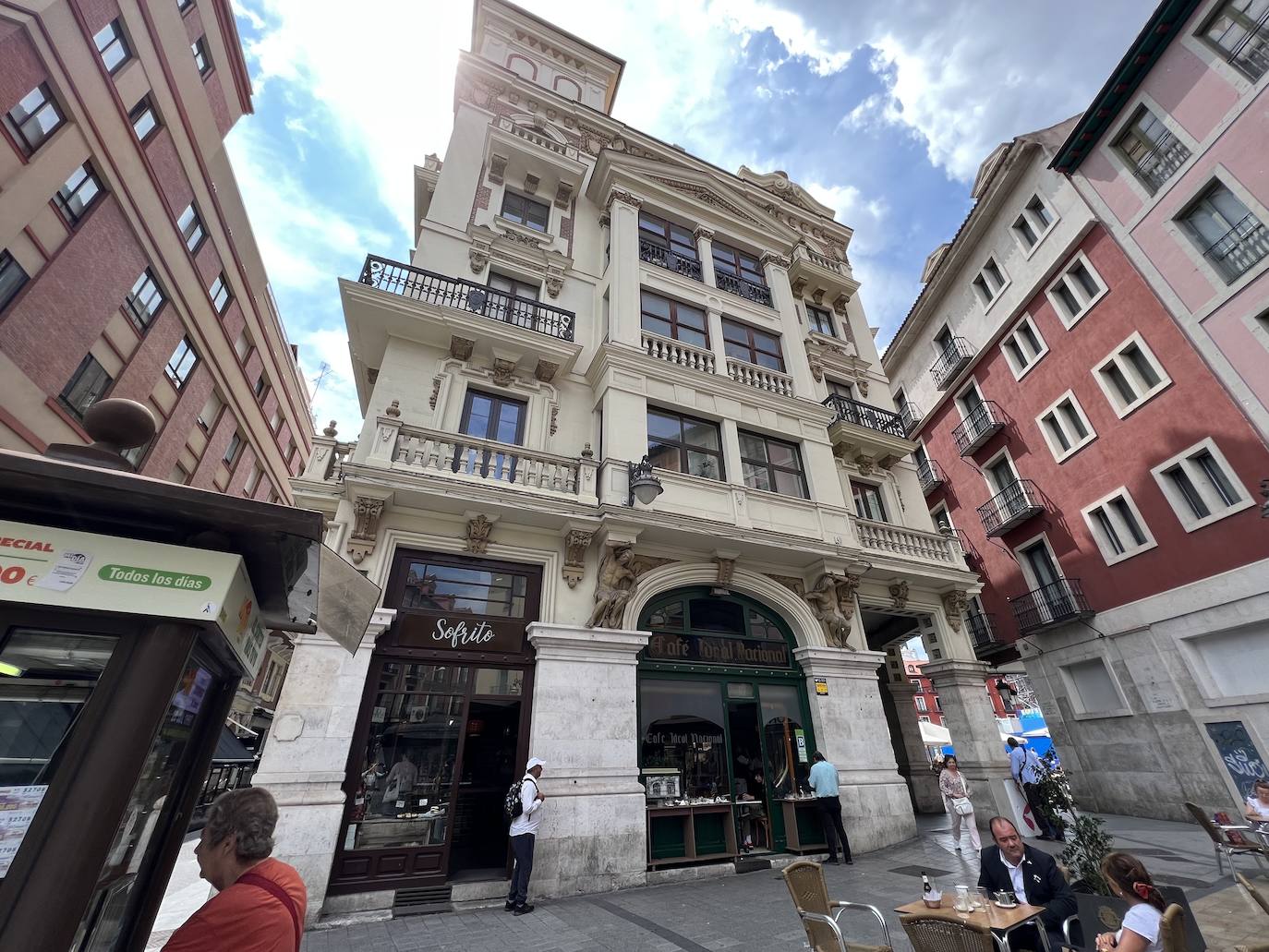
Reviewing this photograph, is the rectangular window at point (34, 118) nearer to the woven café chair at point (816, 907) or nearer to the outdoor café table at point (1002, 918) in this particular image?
the woven café chair at point (816, 907)

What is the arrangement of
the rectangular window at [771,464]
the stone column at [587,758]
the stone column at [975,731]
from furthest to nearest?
the rectangular window at [771,464]
the stone column at [975,731]
the stone column at [587,758]

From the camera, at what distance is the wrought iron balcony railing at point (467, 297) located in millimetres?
11711

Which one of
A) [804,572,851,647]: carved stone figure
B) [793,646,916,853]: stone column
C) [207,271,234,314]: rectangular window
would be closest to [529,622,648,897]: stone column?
[793,646,916,853]: stone column

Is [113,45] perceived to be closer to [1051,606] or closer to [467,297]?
[467,297]

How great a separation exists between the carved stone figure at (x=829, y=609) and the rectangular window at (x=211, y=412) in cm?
2432


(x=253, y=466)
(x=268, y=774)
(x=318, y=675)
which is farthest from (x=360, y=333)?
(x=253, y=466)

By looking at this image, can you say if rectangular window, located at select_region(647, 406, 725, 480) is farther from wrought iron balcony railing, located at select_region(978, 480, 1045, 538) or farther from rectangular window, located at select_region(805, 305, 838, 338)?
wrought iron balcony railing, located at select_region(978, 480, 1045, 538)

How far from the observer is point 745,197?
18.8m

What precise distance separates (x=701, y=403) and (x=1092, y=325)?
15.2 m

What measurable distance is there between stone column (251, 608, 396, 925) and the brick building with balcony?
64.9 ft

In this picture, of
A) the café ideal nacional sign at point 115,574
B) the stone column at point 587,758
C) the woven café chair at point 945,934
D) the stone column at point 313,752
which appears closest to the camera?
the café ideal nacional sign at point 115,574

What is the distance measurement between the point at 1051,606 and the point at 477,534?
19.4m

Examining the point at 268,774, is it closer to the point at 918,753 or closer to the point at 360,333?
the point at 360,333

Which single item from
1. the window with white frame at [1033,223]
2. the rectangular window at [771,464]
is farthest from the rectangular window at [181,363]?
the window with white frame at [1033,223]
